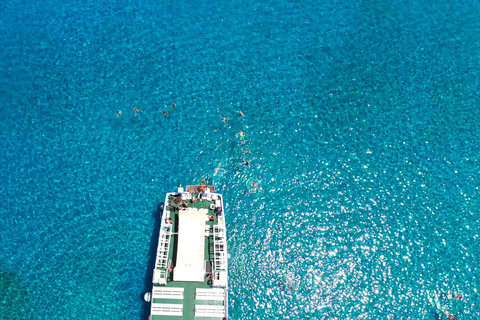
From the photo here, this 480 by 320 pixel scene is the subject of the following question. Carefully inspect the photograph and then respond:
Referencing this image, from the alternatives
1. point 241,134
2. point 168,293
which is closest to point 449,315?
→ point 168,293

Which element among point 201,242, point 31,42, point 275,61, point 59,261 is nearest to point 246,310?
point 201,242

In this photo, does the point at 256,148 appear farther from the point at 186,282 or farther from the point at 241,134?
the point at 186,282

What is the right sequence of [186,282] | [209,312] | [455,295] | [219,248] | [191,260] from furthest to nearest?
[455,295] < [219,248] < [191,260] < [186,282] < [209,312]

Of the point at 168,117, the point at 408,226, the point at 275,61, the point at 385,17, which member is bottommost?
the point at 408,226

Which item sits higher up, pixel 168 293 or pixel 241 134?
pixel 241 134

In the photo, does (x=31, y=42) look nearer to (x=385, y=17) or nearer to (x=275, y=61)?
(x=275, y=61)

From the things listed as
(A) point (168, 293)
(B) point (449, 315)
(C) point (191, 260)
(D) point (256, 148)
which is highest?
(D) point (256, 148)

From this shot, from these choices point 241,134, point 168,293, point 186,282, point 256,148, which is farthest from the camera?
point 241,134

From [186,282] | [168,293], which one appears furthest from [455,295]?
[168,293]

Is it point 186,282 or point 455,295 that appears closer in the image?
point 186,282
